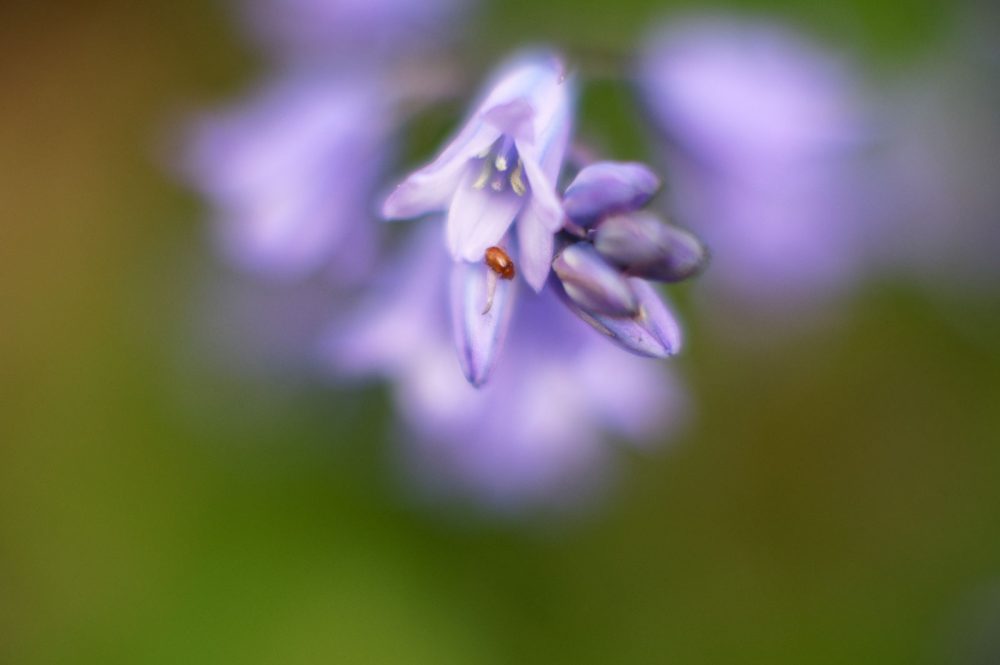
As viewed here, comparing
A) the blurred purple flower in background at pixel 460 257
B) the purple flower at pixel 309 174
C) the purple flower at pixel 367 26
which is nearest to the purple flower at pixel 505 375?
the blurred purple flower in background at pixel 460 257

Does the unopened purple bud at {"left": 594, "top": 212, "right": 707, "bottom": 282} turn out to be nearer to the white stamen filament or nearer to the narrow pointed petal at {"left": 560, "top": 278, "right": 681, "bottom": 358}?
the narrow pointed petal at {"left": 560, "top": 278, "right": 681, "bottom": 358}

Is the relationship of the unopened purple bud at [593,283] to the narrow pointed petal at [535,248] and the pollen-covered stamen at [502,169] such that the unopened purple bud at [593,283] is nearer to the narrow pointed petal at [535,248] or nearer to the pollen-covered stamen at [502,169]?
the narrow pointed petal at [535,248]

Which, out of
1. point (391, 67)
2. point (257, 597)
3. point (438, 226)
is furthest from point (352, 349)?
point (257, 597)

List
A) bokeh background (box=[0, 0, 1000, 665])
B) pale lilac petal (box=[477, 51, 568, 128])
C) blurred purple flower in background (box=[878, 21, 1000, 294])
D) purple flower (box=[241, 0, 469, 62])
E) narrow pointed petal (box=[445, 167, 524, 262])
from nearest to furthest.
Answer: narrow pointed petal (box=[445, 167, 524, 262]), pale lilac petal (box=[477, 51, 568, 128]), purple flower (box=[241, 0, 469, 62]), blurred purple flower in background (box=[878, 21, 1000, 294]), bokeh background (box=[0, 0, 1000, 665])

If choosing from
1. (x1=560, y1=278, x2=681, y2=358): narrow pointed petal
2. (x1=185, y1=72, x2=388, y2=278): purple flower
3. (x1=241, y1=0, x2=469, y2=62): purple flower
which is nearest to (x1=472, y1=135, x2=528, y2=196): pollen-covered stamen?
(x1=560, y1=278, x2=681, y2=358): narrow pointed petal

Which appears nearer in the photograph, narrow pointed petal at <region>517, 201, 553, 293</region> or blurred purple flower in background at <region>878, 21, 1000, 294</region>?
narrow pointed petal at <region>517, 201, 553, 293</region>

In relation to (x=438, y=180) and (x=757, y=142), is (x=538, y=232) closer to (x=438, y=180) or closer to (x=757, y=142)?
(x=438, y=180)
